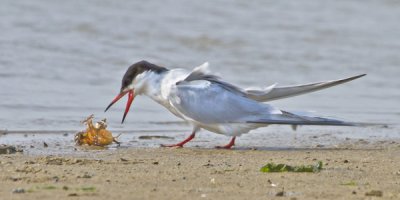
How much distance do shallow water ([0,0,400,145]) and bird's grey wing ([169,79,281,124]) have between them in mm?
689

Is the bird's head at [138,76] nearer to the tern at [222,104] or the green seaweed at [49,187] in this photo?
the tern at [222,104]

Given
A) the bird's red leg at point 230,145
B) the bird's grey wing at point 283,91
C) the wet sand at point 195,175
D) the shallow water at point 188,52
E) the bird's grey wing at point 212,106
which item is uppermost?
the shallow water at point 188,52

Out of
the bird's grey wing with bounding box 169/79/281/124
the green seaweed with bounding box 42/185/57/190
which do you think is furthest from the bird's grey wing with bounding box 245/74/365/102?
the green seaweed with bounding box 42/185/57/190

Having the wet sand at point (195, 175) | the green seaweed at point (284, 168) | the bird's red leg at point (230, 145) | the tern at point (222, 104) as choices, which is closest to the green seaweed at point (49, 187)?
the wet sand at point (195, 175)

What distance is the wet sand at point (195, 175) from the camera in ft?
15.6

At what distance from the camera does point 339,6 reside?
16.0m

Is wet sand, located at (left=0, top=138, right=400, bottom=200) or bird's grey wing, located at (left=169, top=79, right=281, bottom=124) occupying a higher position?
bird's grey wing, located at (left=169, top=79, right=281, bottom=124)

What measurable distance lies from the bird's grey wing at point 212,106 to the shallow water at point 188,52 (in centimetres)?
69

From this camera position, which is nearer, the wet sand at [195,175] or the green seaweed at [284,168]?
the wet sand at [195,175]

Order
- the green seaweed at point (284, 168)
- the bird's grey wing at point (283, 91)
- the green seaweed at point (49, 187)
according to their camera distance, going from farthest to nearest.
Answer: the bird's grey wing at point (283, 91) < the green seaweed at point (284, 168) < the green seaweed at point (49, 187)

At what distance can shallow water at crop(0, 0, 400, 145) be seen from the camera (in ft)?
28.1

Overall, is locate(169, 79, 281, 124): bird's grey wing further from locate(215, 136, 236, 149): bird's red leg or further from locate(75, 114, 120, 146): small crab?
locate(75, 114, 120, 146): small crab

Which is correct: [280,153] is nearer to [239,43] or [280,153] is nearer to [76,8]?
[239,43]

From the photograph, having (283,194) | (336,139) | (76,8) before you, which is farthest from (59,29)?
(283,194)
